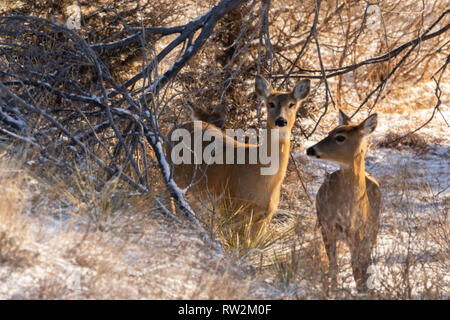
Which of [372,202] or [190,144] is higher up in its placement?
[190,144]

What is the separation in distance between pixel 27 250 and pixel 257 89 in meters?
3.65

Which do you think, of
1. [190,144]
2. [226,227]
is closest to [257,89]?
[190,144]

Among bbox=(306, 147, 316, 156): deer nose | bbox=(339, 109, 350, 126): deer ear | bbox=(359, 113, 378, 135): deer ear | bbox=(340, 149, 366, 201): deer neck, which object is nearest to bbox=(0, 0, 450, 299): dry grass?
bbox=(340, 149, 366, 201): deer neck

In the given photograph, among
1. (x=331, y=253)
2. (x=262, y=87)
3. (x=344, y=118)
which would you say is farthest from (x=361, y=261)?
(x=262, y=87)

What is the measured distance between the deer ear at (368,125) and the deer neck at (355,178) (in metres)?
0.20

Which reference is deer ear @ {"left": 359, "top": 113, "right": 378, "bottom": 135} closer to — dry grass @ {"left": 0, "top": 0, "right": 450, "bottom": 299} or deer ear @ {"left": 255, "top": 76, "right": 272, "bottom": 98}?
dry grass @ {"left": 0, "top": 0, "right": 450, "bottom": 299}

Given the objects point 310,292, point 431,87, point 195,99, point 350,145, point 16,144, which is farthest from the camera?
point 431,87

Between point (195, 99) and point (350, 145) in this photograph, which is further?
point (195, 99)

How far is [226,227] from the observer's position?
6.90m

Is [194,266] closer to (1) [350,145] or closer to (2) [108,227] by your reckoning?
(2) [108,227]

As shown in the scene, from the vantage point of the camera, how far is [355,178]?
6629 millimetres

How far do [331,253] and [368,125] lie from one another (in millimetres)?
1465

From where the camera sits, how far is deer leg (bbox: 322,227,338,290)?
17.8 feet

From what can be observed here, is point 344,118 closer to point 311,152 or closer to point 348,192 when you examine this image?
point 311,152
